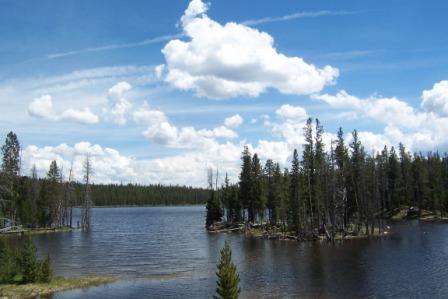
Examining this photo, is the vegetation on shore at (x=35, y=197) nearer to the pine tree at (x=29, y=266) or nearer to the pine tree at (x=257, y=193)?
the pine tree at (x=257, y=193)

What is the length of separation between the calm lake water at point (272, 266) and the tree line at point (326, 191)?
8.34 m

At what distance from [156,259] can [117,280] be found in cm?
1631

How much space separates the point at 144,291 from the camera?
137ft

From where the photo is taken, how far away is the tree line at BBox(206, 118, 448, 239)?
8712 centimetres

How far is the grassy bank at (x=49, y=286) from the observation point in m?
38.6

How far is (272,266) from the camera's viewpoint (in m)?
54.7

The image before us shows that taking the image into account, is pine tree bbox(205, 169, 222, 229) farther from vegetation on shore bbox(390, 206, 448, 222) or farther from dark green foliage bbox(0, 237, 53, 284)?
dark green foliage bbox(0, 237, 53, 284)

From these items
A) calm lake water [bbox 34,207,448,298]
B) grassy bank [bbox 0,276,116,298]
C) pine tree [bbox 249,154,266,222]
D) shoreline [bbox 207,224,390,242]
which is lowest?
calm lake water [bbox 34,207,448,298]

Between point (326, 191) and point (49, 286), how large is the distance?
5564cm

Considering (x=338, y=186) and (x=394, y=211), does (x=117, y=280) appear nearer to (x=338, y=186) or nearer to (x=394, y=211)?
(x=338, y=186)

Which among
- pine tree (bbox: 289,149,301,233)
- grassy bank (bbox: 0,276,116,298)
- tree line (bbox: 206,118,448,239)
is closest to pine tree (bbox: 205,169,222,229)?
tree line (bbox: 206,118,448,239)

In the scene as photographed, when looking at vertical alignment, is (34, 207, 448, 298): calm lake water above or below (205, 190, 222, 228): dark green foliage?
below

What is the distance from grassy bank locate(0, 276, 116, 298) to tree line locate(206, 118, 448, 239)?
45.2 m

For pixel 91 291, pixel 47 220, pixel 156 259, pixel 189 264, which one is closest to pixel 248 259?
pixel 189 264
